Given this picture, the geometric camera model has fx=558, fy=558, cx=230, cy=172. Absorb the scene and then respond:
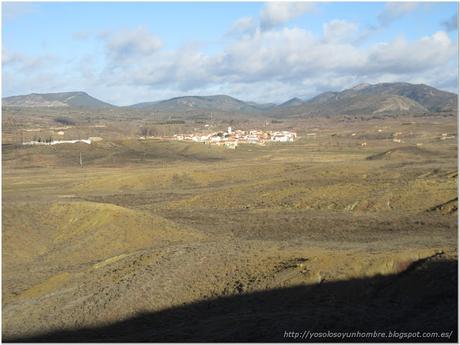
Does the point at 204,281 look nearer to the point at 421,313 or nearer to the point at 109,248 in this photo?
the point at 421,313

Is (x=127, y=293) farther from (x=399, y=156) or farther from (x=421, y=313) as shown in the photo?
(x=399, y=156)

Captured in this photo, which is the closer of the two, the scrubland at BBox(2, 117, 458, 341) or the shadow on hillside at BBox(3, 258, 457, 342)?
the shadow on hillside at BBox(3, 258, 457, 342)

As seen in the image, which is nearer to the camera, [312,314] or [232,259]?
[312,314]

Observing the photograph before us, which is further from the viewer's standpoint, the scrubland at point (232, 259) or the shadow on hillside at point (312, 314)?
the scrubland at point (232, 259)

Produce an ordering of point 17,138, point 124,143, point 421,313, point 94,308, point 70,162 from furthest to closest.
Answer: point 17,138, point 124,143, point 70,162, point 94,308, point 421,313

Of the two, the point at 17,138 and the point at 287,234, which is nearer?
the point at 287,234

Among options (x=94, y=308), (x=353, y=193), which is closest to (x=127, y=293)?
(x=94, y=308)

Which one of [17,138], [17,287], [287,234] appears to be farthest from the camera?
[17,138]
